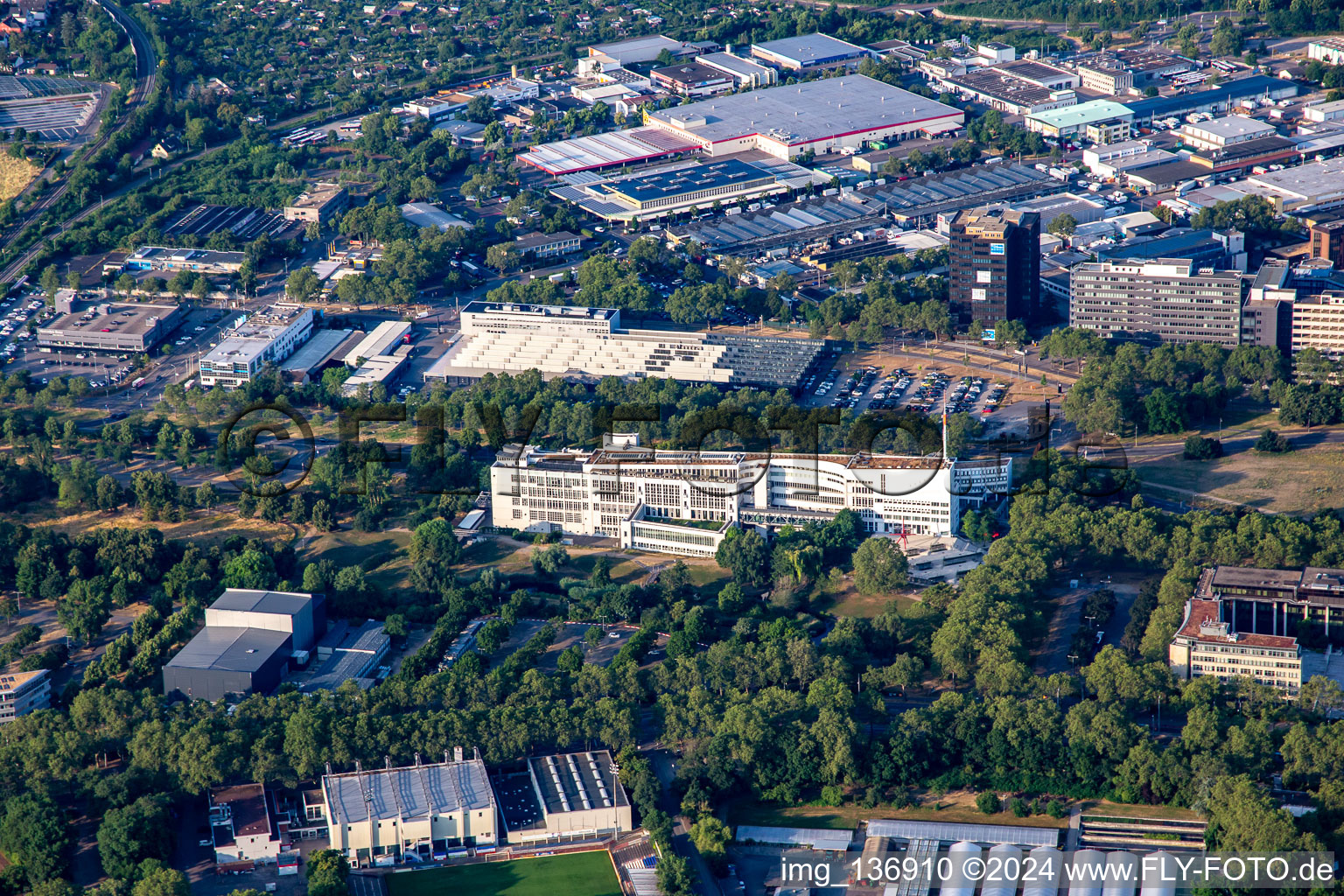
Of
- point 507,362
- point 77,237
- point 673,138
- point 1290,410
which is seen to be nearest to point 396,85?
point 673,138

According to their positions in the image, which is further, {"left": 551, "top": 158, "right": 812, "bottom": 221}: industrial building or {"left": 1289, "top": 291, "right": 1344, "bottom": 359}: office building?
{"left": 551, "top": 158, "right": 812, "bottom": 221}: industrial building

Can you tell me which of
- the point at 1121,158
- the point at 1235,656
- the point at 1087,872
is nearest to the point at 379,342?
the point at 1235,656

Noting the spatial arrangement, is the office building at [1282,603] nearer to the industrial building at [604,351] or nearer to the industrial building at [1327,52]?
the industrial building at [604,351]

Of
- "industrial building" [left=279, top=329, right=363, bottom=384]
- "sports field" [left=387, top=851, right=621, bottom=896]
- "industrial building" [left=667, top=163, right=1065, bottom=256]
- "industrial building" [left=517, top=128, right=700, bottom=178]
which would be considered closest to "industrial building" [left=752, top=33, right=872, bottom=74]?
"industrial building" [left=517, top=128, right=700, bottom=178]

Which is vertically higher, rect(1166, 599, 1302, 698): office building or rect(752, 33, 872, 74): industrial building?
rect(752, 33, 872, 74): industrial building

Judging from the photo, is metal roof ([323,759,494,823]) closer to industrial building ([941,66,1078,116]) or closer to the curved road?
the curved road

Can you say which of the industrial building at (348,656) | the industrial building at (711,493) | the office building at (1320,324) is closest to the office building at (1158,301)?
the office building at (1320,324)

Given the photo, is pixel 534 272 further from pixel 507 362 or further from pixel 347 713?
pixel 347 713
